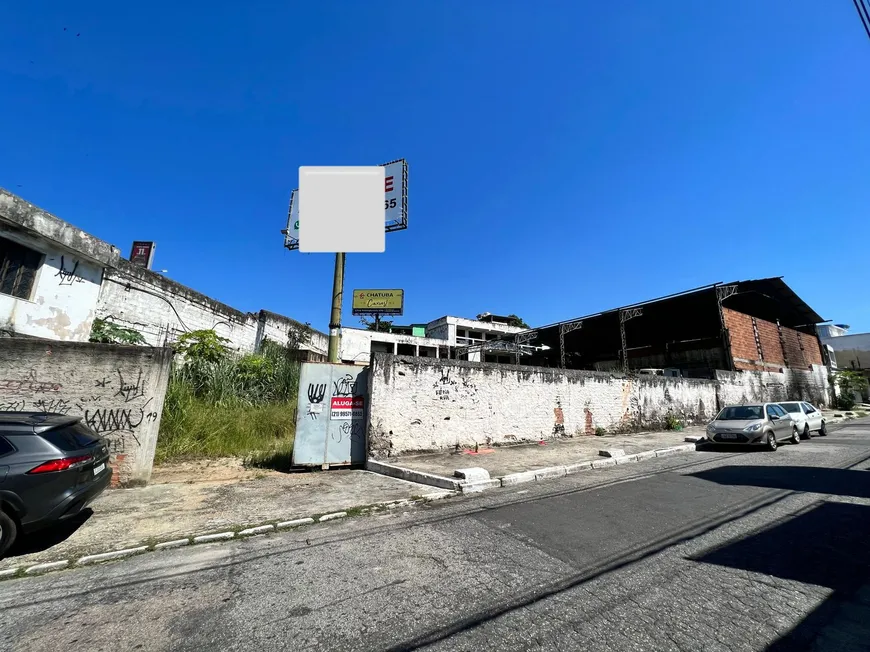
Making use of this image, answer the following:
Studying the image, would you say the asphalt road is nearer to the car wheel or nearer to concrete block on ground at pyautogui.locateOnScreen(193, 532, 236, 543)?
concrete block on ground at pyautogui.locateOnScreen(193, 532, 236, 543)

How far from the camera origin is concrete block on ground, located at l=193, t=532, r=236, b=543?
161 inches

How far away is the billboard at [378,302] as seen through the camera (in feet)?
97.9

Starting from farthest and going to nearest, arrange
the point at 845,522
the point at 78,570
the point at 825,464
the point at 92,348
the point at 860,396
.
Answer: the point at 860,396, the point at 825,464, the point at 92,348, the point at 845,522, the point at 78,570

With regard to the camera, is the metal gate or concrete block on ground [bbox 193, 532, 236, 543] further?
the metal gate

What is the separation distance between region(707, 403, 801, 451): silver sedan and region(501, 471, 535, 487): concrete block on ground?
25.3ft

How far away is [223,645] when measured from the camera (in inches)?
91.6

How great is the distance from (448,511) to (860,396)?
173 feet

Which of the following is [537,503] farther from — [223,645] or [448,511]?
[223,645]

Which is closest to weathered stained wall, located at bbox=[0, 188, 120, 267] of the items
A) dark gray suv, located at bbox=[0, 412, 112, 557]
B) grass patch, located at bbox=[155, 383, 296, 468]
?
grass patch, located at bbox=[155, 383, 296, 468]

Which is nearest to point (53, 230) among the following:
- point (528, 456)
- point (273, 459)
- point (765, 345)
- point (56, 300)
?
point (56, 300)

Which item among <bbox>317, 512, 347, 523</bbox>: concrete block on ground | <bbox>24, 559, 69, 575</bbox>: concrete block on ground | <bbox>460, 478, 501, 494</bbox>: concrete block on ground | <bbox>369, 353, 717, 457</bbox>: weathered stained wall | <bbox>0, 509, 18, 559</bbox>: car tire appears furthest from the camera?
<bbox>369, 353, 717, 457</bbox>: weathered stained wall

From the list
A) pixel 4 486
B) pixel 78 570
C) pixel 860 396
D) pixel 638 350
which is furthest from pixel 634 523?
pixel 860 396

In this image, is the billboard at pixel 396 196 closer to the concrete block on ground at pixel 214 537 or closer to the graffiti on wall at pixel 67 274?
the graffiti on wall at pixel 67 274

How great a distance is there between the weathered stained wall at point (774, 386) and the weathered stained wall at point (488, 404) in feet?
25.3
